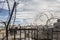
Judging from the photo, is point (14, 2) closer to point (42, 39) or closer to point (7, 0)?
point (7, 0)

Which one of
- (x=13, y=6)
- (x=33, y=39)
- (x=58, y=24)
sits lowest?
(x=33, y=39)

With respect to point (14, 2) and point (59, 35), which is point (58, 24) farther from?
point (14, 2)

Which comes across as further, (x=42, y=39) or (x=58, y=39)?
(x=42, y=39)

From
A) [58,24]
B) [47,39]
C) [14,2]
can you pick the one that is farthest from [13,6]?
[58,24]

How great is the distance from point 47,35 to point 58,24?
4.53 feet

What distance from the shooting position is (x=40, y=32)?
13.6m

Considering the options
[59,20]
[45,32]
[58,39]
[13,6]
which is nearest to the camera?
[13,6]

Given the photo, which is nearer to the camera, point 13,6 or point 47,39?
point 13,6

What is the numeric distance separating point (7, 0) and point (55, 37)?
15.8 feet

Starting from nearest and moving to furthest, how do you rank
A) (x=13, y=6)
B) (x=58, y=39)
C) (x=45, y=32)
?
(x=13, y=6) → (x=58, y=39) → (x=45, y=32)

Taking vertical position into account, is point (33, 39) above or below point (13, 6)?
below

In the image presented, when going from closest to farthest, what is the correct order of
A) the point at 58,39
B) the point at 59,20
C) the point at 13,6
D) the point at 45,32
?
1. the point at 13,6
2. the point at 58,39
3. the point at 45,32
4. the point at 59,20

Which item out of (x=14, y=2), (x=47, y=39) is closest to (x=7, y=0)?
(x=14, y=2)

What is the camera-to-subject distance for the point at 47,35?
42.5 feet
